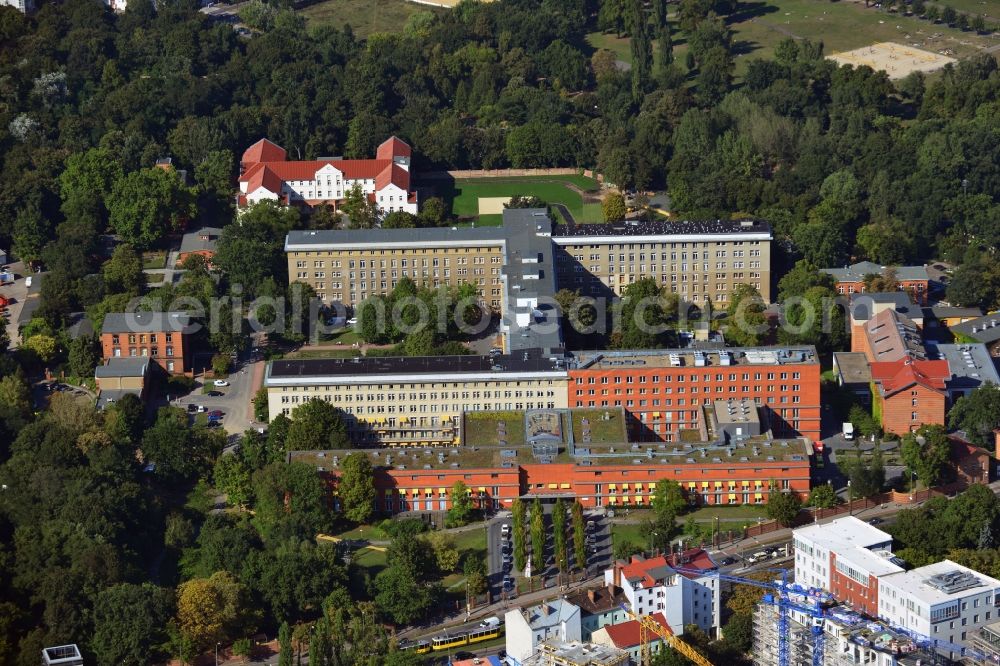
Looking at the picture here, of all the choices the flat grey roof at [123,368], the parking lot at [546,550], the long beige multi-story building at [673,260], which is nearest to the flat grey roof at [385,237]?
the long beige multi-story building at [673,260]

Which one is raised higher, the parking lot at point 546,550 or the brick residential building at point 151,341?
the brick residential building at point 151,341

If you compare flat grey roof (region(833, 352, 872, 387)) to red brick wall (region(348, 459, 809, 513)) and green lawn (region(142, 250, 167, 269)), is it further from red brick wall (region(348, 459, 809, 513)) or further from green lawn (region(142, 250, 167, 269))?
green lawn (region(142, 250, 167, 269))

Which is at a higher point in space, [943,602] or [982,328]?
[982,328]

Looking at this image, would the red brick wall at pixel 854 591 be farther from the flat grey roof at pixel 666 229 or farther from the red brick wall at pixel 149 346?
the red brick wall at pixel 149 346

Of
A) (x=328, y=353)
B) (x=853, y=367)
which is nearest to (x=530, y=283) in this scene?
(x=328, y=353)

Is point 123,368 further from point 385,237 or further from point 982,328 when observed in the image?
point 982,328
